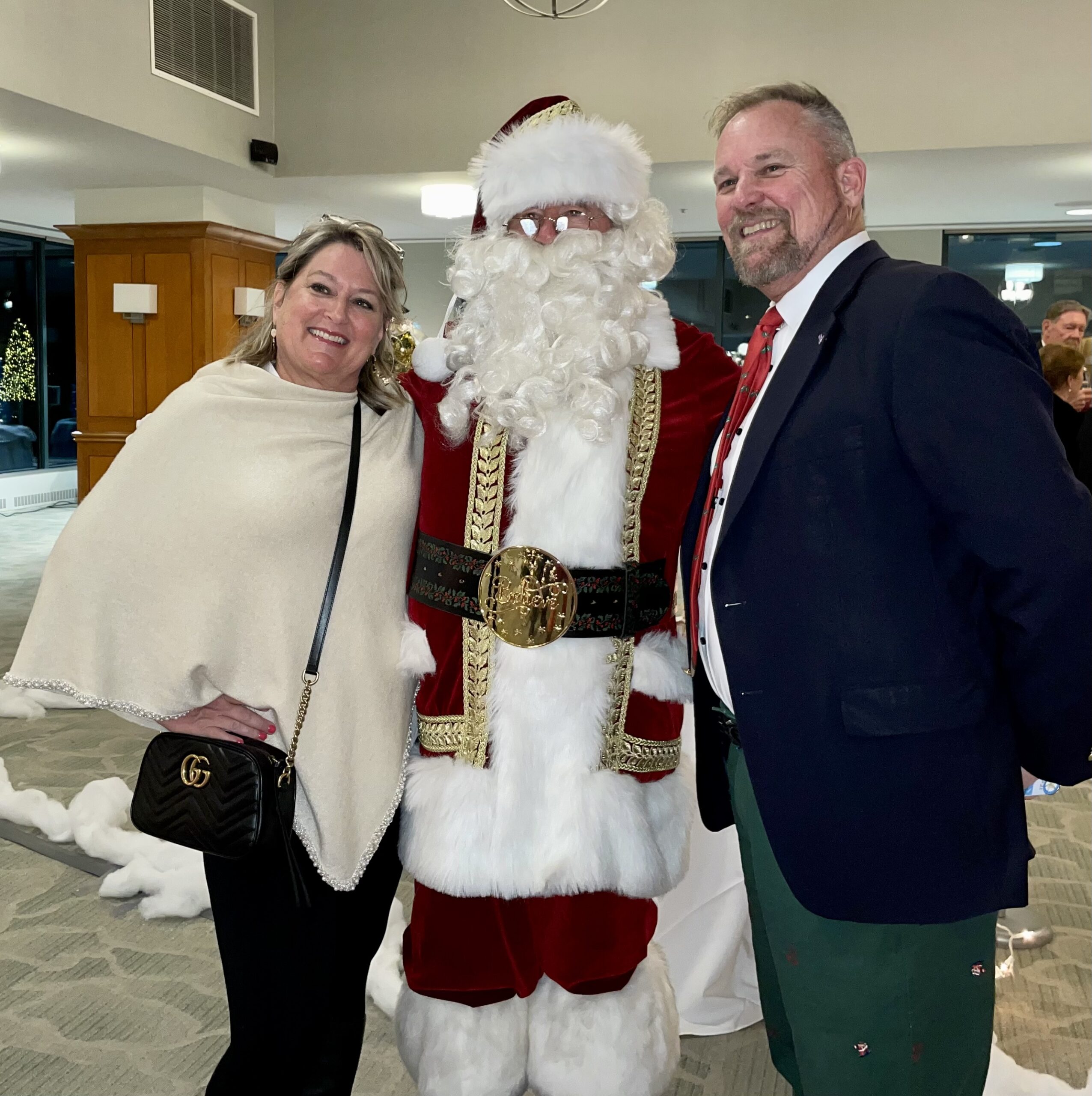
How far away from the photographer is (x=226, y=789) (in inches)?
65.9

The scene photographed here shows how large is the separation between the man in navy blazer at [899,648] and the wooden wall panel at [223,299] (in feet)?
25.6

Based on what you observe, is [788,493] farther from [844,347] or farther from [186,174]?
[186,174]

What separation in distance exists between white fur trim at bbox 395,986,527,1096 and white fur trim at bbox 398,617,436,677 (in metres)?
0.55

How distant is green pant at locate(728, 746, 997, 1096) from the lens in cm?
140

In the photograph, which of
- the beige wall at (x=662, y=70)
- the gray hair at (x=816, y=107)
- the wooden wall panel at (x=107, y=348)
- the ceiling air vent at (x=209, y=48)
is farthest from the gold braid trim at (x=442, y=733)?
the wooden wall panel at (x=107, y=348)

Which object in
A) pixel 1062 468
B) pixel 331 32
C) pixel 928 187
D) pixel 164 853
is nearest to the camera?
pixel 1062 468

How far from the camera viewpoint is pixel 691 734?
2643mm

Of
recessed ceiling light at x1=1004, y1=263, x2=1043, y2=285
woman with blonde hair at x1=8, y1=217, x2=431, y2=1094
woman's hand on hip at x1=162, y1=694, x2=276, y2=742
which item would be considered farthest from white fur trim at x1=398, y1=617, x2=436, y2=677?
recessed ceiling light at x1=1004, y1=263, x2=1043, y2=285

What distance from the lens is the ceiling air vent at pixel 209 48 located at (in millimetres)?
6797

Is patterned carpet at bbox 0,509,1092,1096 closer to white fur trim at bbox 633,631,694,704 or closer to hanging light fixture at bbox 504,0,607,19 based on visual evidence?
white fur trim at bbox 633,631,694,704

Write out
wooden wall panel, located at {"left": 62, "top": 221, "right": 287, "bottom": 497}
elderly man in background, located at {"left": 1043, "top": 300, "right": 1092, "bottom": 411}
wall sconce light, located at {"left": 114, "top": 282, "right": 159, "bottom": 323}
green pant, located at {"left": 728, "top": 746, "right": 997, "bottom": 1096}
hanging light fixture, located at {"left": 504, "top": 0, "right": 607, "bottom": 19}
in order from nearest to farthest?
1. green pant, located at {"left": 728, "top": 746, "right": 997, "bottom": 1096}
2. elderly man in background, located at {"left": 1043, "top": 300, "right": 1092, "bottom": 411}
3. hanging light fixture, located at {"left": 504, "top": 0, "right": 607, "bottom": 19}
4. wall sconce light, located at {"left": 114, "top": 282, "right": 159, "bottom": 323}
5. wooden wall panel, located at {"left": 62, "top": 221, "right": 287, "bottom": 497}

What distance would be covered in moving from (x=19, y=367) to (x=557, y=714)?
1254 centimetres

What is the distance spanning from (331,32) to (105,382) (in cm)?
330

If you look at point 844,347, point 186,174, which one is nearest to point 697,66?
point 186,174
